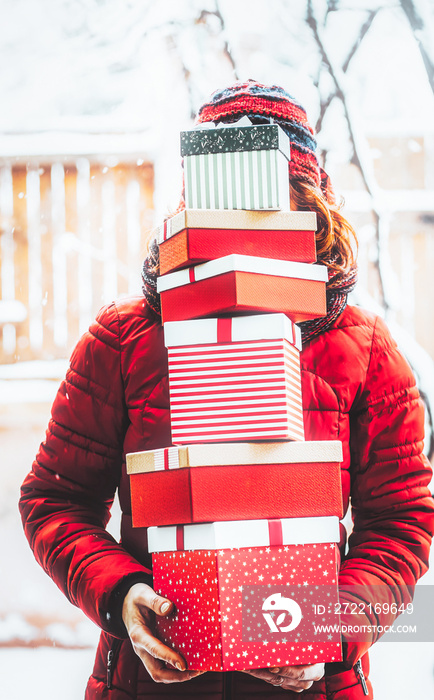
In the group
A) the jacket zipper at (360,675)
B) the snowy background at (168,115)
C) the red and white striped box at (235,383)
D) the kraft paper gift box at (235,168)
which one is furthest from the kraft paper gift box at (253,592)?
the snowy background at (168,115)

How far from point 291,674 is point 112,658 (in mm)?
353

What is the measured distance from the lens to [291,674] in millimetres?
872

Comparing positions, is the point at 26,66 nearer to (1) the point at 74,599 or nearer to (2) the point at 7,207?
(2) the point at 7,207

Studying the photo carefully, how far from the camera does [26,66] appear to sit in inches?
73.6

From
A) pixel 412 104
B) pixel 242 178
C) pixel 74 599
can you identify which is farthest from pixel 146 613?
pixel 412 104

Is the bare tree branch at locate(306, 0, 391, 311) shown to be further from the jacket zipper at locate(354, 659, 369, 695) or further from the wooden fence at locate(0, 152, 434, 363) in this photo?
the jacket zipper at locate(354, 659, 369, 695)

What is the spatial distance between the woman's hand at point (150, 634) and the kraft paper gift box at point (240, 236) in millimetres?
476

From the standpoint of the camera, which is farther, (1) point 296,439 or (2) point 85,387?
(2) point 85,387

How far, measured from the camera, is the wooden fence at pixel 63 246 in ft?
6.33

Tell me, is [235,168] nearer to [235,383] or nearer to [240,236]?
[240,236]

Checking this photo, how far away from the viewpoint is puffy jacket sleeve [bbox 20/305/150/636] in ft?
3.58

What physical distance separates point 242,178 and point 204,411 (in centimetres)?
33

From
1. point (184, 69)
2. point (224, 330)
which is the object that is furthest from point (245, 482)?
point (184, 69)

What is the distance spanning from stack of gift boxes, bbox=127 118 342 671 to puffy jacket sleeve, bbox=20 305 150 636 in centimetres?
20
